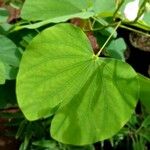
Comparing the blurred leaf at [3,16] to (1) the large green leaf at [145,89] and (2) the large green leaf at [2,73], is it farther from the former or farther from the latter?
(1) the large green leaf at [145,89]

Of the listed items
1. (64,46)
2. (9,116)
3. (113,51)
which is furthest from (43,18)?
(9,116)

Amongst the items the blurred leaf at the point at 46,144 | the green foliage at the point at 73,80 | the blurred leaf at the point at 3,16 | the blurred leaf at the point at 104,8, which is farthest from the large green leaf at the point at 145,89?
the blurred leaf at the point at 46,144

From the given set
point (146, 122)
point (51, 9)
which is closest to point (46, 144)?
point (146, 122)

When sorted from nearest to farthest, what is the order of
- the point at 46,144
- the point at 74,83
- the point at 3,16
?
the point at 74,83
the point at 3,16
the point at 46,144

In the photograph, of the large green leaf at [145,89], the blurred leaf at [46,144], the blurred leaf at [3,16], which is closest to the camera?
the large green leaf at [145,89]

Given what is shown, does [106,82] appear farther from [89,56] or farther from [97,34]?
[97,34]

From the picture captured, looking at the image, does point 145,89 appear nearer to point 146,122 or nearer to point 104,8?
point 104,8

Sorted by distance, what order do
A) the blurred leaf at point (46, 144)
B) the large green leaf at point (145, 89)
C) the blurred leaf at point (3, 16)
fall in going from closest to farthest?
the large green leaf at point (145, 89), the blurred leaf at point (3, 16), the blurred leaf at point (46, 144)

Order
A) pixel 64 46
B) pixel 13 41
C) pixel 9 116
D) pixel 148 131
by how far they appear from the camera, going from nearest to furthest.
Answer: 1. pixel 64 46
2. pixel 13 41
3. pixel 9 116
4. pixel 148 131
